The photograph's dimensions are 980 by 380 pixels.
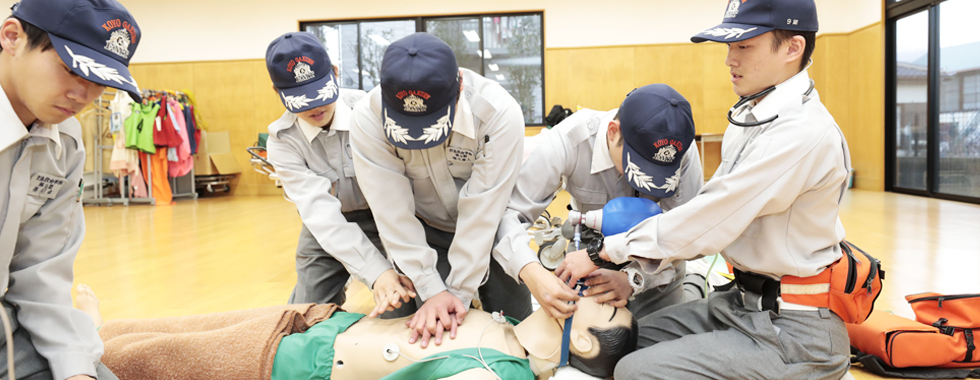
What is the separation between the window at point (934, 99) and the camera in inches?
227

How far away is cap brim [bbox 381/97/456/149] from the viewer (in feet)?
4.40

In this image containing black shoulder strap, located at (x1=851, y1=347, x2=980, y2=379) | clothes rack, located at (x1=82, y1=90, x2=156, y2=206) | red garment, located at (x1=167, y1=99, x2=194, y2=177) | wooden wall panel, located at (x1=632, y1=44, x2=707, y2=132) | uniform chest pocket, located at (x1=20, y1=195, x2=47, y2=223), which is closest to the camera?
uniform chest pocket, located at (x1=20, y1=195, x2=47, y2=223)

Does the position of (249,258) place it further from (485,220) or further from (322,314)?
(485,220)

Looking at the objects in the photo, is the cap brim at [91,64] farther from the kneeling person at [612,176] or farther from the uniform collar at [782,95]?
the uniform collar at [782,95]

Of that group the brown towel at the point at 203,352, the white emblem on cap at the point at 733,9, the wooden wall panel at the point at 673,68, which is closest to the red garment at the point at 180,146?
the wooden wall panel at the point at 673,68

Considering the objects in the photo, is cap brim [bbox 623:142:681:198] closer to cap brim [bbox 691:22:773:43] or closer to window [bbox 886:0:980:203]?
cap brim [bbox 691:22:773:43]

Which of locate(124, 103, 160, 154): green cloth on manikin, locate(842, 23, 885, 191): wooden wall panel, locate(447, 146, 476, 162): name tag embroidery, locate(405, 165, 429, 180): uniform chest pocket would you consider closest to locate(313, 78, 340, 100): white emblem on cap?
locate(405, 165, 429, 180): uniform chest pocket

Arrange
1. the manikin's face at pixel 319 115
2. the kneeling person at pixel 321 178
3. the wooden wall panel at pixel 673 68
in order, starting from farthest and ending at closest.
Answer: the wooden wall panel at pixel 673 68, the manikin's face at pixel 319 115, the kneeling person at pixel 321 178

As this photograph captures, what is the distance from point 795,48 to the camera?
4.40ft

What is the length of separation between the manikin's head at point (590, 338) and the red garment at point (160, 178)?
724cm

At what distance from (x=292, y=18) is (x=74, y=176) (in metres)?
8.17

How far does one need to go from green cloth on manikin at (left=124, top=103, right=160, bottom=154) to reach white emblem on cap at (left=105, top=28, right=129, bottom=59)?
6.89 metres

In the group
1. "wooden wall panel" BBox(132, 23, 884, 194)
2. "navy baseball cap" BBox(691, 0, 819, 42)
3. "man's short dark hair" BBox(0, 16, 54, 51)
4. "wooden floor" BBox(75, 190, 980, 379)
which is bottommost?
"wooden floor" BBox(75, 190, 980, 379)

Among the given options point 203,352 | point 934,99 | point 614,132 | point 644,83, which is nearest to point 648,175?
point 614,132
